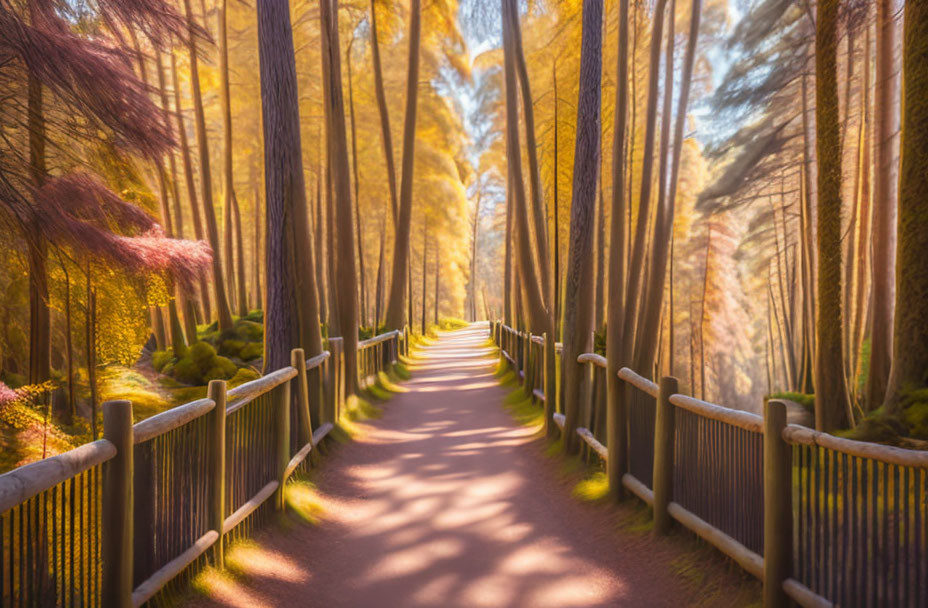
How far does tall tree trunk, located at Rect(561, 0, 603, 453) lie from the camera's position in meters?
7.47

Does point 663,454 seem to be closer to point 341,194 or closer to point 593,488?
point 593,488

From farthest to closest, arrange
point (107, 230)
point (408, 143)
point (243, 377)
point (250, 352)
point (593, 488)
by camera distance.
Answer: point (250, 352), point (408, 143), point (243, 377), point (593, 488), point (107, 230)

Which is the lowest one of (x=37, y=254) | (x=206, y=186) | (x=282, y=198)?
(x=37, y=254)

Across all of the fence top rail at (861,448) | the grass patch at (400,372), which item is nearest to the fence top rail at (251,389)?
the fence top rail at (861,448)

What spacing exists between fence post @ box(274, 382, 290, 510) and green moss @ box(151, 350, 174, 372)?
1190 centimetres

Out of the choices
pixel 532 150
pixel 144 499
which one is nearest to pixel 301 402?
pixel 144 499

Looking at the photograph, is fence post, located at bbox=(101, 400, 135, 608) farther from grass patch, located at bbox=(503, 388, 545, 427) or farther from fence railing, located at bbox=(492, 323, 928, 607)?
grass patch, located at bbox=(503, 388, 545, 427)

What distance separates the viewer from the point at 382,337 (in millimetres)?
14227

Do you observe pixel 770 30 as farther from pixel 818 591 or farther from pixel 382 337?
pixel 818 591

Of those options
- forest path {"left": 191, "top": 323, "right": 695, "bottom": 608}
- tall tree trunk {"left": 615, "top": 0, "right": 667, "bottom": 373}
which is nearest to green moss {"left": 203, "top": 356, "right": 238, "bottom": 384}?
forest path {"left": 191, "top": 323, "right": 695, "bottom": 608}

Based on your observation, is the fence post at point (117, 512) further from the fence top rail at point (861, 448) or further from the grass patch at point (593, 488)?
the grass patch at point (593, 488)

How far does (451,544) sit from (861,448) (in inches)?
128

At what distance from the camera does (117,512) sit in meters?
3.09

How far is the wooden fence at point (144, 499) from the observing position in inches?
101
